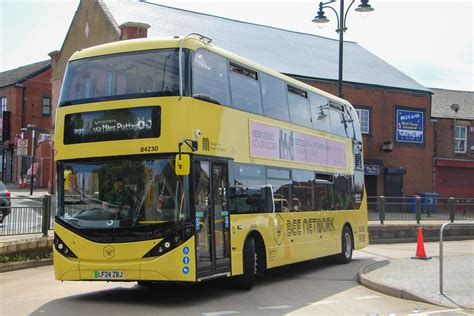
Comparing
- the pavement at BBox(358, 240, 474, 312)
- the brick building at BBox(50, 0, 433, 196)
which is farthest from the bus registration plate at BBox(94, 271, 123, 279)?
the brick building at BBox(50, 0, 433, 196)

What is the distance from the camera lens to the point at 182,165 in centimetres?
920

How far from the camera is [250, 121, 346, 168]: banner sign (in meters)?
12.1

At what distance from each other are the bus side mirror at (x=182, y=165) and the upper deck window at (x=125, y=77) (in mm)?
1159

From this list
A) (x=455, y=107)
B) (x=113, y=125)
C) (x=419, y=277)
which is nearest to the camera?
(x=113, y=125)

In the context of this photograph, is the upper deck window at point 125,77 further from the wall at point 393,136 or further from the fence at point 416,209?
the wall at point 393,136

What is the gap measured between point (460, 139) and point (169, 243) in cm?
3544

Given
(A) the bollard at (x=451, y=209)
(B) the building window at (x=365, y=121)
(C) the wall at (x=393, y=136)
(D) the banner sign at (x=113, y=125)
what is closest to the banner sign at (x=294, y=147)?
(D) the banner sign at (x=113, y=125)

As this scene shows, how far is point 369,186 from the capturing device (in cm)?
3678

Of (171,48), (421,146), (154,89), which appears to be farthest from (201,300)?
(421,146)

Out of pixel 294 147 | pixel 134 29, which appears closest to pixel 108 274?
pixel 294 147

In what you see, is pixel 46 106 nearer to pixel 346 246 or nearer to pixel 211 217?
pixel 346 246

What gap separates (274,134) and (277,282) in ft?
10.8

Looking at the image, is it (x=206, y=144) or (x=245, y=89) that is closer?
(x=206, y=144)

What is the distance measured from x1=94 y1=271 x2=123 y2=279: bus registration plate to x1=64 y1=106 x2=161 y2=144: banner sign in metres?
2.19
